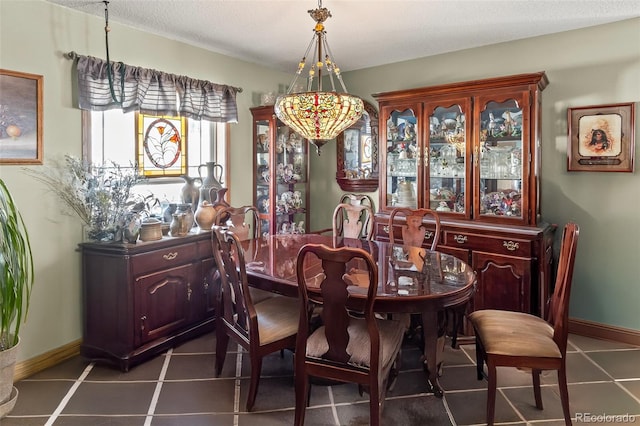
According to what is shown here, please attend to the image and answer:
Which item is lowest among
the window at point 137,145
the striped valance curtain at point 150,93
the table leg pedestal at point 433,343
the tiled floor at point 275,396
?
the tiled floor at point 275,396

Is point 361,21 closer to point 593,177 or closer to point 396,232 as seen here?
point 396,232

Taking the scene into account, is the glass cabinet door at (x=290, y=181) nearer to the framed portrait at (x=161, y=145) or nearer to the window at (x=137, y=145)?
the window at (x=137, y=145)

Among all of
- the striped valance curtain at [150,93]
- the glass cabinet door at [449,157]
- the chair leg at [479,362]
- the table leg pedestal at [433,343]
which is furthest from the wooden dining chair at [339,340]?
the striped valance curtain at [150,93]

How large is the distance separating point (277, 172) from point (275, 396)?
2429 mm

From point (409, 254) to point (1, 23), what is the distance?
288 cm

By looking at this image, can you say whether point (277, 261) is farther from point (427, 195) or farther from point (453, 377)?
point (427, 195)

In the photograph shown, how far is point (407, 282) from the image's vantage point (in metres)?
2.33

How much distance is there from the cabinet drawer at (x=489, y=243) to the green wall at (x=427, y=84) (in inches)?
23.6

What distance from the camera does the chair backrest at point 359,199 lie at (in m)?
4.75

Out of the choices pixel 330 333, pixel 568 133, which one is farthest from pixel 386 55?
pixel 330 333

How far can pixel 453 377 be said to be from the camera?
9.22 feet

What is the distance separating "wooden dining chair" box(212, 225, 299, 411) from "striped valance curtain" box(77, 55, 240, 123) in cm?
142

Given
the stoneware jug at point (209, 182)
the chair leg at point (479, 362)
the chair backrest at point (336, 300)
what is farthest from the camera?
the stoneware jug at point (209, 182)

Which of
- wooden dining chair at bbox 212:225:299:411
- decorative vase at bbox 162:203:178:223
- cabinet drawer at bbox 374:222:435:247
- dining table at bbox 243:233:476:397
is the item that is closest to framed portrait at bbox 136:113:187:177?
decorative vase at bbox 162:203:178:223
